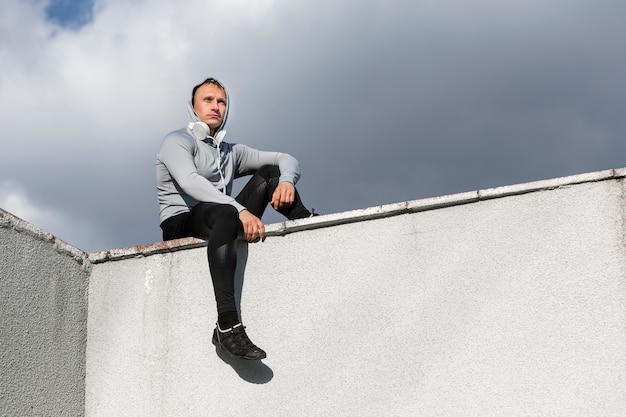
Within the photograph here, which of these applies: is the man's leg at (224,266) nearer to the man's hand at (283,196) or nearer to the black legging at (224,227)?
the black legging at (224,227)

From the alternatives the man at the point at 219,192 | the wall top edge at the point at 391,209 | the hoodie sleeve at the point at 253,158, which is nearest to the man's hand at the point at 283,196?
the man at the point at 219,192

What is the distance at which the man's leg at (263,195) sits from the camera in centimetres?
441

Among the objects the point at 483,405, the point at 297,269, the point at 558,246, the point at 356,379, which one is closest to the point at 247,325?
the point at 297,269

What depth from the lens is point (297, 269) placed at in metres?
4.16

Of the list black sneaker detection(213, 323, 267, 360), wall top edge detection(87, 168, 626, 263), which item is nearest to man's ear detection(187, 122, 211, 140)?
wall top edge detection(87, 168, 626, 263)

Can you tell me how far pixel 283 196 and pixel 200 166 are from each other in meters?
0.47

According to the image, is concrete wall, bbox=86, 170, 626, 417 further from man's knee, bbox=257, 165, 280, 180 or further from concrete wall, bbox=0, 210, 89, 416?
man's knee, bbox=257, 165, 280, 180

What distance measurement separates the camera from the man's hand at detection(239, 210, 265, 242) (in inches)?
162

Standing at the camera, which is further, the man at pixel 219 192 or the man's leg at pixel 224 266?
the man at pixel 219 192

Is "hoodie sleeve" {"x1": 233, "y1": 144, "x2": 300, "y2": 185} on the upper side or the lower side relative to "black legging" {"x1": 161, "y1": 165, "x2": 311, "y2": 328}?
upper

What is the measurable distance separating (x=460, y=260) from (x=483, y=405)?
651 mm

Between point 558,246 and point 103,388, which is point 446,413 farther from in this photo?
point 103,388

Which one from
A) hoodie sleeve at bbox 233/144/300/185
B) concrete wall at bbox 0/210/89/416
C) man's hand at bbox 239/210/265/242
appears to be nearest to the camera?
concrete wall at bbox 0/210/89/416

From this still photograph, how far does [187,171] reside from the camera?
427cm
